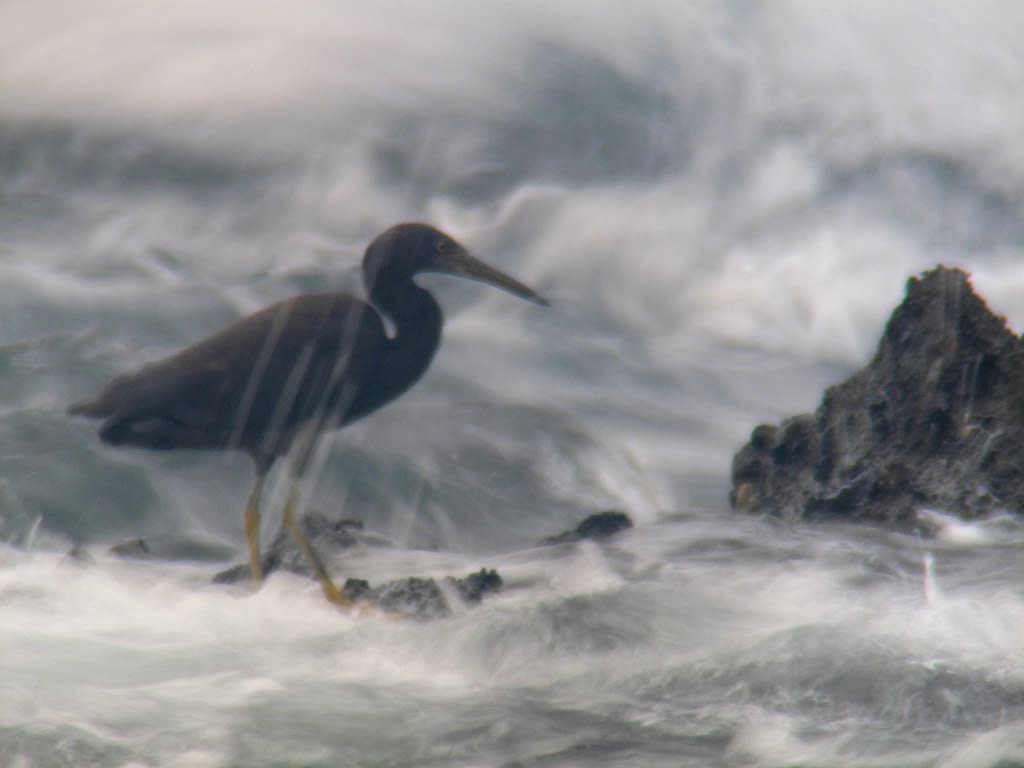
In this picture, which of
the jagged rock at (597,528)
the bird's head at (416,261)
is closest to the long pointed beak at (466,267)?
the bird's head at (416,261)

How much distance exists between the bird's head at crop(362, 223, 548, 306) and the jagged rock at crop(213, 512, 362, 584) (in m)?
1.30

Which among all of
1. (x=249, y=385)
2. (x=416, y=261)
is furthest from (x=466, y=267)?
(x=249, y=385)

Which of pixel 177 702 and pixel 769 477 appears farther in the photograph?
pixel 769 477

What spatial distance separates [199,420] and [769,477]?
10.2 feet

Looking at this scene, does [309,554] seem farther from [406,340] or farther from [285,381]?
[406,340]

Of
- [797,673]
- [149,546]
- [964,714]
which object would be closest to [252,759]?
[797,673]

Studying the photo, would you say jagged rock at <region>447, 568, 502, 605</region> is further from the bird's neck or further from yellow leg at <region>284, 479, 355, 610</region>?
the bird's neck

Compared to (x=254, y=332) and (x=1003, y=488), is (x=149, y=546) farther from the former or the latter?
(x=1003, y=488)

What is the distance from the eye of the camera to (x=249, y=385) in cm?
514

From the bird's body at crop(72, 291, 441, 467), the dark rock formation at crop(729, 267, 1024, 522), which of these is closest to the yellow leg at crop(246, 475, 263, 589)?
the bird's body at crop(72, 291, 441, 467)

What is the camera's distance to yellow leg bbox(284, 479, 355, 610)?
4551 millimetres

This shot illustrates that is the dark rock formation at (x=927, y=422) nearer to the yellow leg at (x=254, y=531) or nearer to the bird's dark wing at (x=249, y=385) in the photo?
the bird's dark wing at (x=249, y=385)

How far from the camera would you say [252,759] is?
2584 mm

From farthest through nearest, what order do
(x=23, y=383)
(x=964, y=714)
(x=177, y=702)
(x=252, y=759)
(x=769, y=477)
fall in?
(x=23, y=383) < (x=769, y=477) < (x=177, y=702) < (x=964, y=714) < (x=252, y=759)
